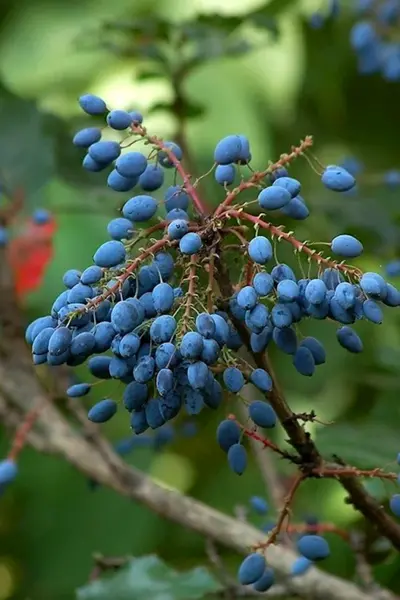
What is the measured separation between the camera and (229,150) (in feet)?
2.21

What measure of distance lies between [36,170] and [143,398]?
0.78 m

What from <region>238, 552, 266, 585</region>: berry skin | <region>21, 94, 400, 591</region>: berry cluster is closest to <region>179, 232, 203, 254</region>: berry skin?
<region>21, 94, 400, 591</region>: berry cluster

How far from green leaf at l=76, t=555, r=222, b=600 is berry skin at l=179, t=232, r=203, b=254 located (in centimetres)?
46

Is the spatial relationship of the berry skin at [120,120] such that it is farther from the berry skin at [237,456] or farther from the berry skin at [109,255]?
the berry skin at [237,456]

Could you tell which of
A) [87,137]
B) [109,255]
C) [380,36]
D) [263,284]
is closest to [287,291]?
[263,284]

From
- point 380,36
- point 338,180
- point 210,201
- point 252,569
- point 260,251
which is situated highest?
point 380,36

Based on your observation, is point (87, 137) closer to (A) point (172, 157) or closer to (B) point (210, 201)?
(A) point (172, 157)

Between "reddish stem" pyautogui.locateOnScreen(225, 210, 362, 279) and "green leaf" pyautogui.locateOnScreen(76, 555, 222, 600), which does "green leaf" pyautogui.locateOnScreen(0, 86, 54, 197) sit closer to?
"green leaf" pyautogui.locateOnScreen(76, 555, 222, 600)

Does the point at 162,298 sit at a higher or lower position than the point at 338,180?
lower

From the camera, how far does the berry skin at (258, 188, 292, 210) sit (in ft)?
2.08

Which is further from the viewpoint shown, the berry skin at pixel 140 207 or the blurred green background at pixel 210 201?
the blurred green background at pixel 210 201

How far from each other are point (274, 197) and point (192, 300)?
0.09m

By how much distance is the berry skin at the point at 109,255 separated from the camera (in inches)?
24.6

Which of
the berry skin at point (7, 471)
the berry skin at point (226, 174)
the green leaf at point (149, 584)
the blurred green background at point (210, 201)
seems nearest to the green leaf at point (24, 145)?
the blurred green background at point (210, 201)
